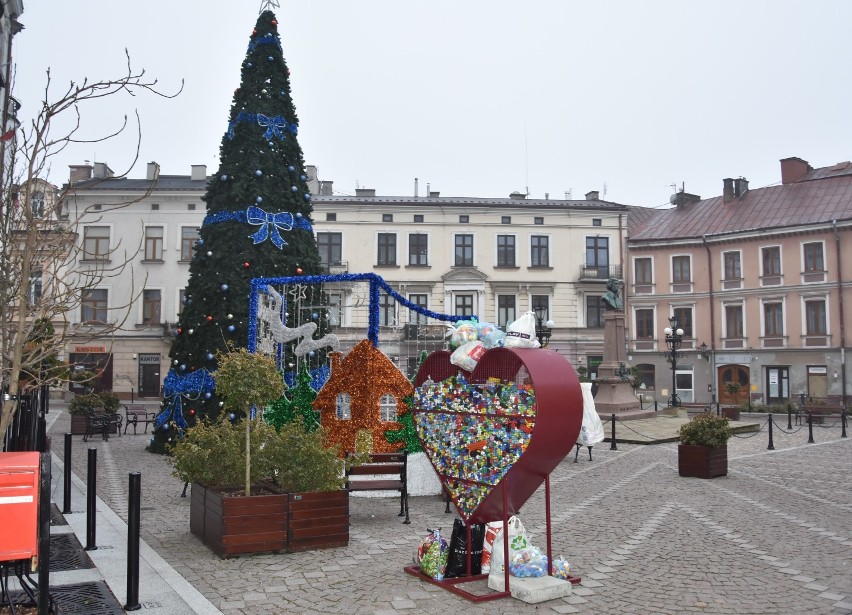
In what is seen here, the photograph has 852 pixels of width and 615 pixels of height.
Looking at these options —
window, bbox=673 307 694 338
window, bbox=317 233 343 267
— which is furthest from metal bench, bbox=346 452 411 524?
window, bbox=673 307 694 338

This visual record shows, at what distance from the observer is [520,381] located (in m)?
6.60

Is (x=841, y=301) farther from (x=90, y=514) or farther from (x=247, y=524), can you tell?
(x=90, y=514)

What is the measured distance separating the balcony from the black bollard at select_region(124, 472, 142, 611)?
126 feet

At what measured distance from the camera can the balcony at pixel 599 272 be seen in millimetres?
42494

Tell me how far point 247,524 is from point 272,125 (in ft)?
35.0

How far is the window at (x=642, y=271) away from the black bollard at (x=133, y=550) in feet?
135

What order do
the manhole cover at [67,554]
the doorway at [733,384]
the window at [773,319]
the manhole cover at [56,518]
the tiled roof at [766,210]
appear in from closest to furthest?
the manhole cover at [67,554]
the manhole cover at [56,518]
the doorway at [733,384]
the tiled roof at [766,210]
the window at [773,319]

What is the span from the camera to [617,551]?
7914 millimetres

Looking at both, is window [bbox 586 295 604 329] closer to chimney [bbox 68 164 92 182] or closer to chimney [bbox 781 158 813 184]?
chimney [bbox 781 158 813 184]

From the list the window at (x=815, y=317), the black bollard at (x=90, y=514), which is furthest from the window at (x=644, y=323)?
the black bollard at (x=90, y=514)

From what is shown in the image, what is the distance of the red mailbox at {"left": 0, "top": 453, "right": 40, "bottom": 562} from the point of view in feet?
15.7

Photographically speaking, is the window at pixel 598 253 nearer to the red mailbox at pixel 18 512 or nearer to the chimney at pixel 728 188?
the chimney at pixel 728 188

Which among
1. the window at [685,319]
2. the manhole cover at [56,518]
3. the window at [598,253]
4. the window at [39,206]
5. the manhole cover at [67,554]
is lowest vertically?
the manhole cover at [56,518]

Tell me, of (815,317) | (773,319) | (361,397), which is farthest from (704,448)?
(773,319)
